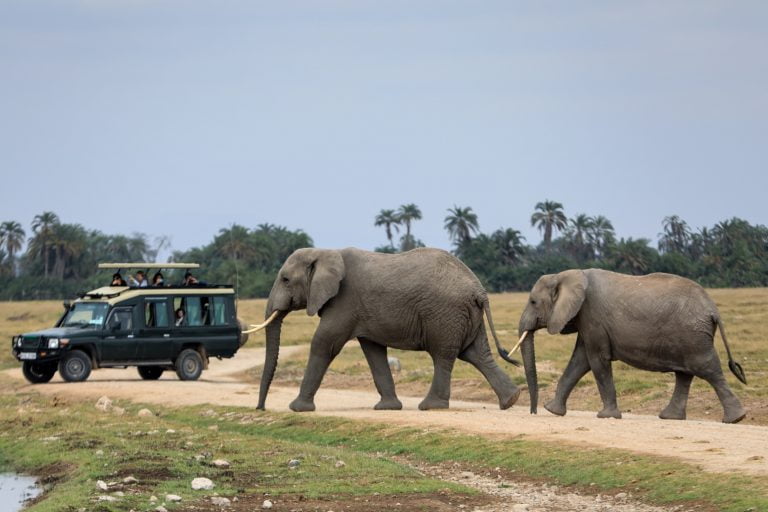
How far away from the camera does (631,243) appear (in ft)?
366

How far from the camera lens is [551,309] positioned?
80.8 ft

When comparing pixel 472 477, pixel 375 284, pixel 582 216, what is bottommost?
pixel 472 477

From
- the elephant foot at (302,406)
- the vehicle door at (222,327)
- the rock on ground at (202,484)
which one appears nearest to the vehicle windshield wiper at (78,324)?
the vehicle door at (222,327)

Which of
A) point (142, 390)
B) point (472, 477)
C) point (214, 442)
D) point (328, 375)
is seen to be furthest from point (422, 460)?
point (328, 375)

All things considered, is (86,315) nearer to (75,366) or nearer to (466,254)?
(75,366)

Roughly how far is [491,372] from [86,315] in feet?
43.4

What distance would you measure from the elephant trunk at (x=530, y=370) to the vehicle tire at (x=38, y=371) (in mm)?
14599

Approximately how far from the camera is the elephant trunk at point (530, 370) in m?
24.4

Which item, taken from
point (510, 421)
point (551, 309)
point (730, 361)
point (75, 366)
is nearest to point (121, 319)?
point (75, 366)

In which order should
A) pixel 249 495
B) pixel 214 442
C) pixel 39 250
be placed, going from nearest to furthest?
pixel 249 495 → pixel 214 442 → pixel 39 250

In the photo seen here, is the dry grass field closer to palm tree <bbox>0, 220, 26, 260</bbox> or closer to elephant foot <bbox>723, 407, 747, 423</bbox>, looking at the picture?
elephant foot <bbox>723, 407, 747, 423</bbox>

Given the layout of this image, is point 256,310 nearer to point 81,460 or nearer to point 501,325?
point 501,325

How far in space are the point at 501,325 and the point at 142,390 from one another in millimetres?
25863

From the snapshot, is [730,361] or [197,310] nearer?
[730,361]
